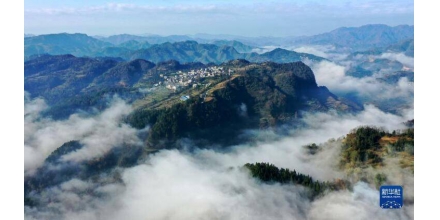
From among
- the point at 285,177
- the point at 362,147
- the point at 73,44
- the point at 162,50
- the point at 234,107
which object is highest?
the point at 73,44

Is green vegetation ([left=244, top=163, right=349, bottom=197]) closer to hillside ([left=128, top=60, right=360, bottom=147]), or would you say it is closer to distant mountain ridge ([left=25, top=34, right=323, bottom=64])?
hillside ([left=128, top=60, right=360, bottom=147])

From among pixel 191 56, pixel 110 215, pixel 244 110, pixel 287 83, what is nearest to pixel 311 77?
pixel 287 83

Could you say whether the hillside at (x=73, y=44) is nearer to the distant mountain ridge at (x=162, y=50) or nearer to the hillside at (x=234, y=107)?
the distant mountain ridge at (x=162, y=50)

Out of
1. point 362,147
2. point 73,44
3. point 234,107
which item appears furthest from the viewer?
point 73,44

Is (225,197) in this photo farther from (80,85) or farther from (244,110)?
(80,85)

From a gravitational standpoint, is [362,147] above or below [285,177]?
above

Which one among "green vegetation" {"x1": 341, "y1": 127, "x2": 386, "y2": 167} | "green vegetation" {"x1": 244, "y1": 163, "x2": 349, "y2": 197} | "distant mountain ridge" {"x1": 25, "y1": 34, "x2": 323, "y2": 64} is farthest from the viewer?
"distant mountain ridge" {"x1": 25, "y1": 34, "x2": 323, "y2": 64}

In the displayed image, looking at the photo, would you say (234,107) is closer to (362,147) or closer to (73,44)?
(362,147)

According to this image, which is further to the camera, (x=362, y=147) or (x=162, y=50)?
(x=162, y=50)

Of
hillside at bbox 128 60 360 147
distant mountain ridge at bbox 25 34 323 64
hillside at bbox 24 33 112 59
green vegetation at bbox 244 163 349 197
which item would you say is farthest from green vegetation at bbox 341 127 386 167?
hillside at bbox 24 33 112 59

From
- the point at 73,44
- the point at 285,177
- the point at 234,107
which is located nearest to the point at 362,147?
the point at 285,177

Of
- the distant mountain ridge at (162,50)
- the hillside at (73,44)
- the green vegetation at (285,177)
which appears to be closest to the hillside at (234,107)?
the green vegetation at (285,177)
